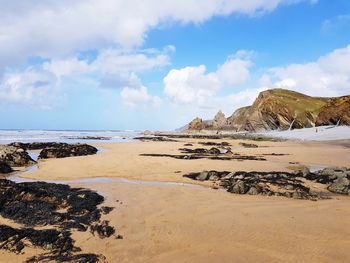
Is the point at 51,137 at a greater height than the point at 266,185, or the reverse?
the point at 51,137

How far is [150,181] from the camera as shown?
15094 mm

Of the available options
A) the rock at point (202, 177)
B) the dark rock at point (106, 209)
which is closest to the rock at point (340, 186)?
the rock at point (202, 177)

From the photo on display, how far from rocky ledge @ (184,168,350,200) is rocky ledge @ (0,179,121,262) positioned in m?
5.30

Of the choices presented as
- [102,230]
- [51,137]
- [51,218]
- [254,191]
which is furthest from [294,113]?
[102,230]

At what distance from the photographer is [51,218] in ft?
29.6

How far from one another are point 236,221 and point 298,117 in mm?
70137

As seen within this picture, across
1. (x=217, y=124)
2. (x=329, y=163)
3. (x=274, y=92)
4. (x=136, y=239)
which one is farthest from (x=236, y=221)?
(x=217, y=124)

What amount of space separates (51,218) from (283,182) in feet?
29.8

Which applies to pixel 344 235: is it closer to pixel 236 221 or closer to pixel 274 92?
pixel 236 221

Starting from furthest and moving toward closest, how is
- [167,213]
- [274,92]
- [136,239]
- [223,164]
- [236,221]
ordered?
[274,92], [223,164], [167,213], [236,221], [136,239]

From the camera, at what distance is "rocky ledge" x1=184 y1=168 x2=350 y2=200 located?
12266 millimetres

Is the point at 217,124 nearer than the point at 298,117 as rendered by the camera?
No

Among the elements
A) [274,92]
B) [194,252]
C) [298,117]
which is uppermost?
[274,92]

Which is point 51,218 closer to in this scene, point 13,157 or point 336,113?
point 13,157
